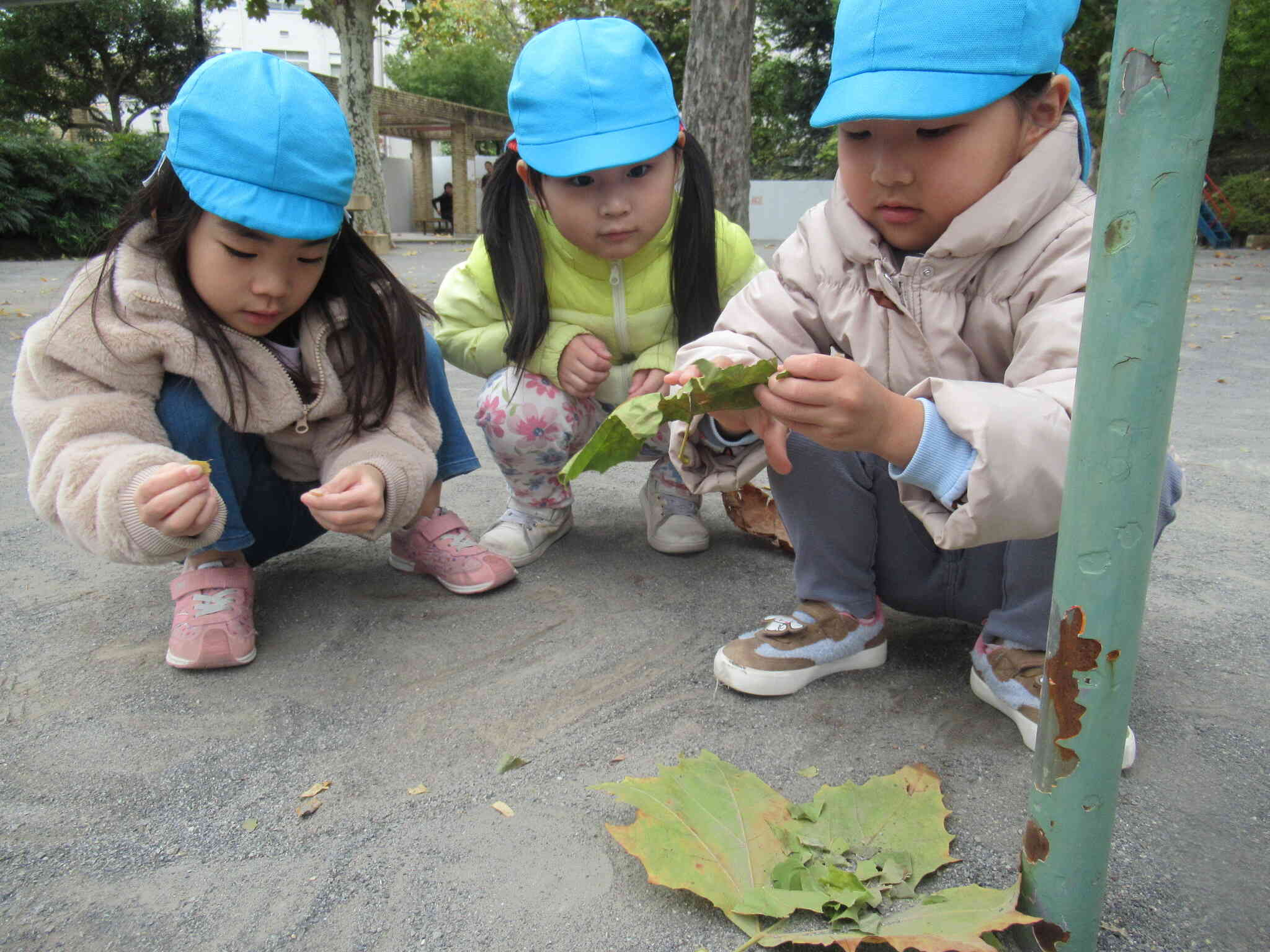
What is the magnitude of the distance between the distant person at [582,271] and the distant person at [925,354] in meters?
0.46

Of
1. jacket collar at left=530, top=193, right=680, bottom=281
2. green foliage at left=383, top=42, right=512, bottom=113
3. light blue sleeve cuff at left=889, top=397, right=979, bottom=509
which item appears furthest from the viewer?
green foliage at left=383, top=42, right=512, bottom=113

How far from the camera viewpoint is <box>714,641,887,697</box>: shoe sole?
1.54m

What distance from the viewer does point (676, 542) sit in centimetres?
218

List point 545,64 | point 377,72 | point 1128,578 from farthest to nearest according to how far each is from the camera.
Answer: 1. point 377,72
2. point 545,64
3. point 1128,578

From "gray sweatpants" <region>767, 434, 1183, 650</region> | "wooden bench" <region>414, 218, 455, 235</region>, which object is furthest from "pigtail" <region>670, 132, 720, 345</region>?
"wooden bench" <region>414, 218, 455, 235</region>

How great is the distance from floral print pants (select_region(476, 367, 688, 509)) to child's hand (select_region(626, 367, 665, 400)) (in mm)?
109

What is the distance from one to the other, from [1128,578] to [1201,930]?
1.53 feet

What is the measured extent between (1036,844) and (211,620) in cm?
133

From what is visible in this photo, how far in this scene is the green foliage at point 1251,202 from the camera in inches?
536

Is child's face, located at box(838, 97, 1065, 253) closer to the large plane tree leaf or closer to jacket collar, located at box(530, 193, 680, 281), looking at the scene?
the large plane tree leaf

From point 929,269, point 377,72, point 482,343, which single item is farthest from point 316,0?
point 377,72

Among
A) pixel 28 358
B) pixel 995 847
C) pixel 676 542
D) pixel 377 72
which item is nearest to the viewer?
pixel 995 847

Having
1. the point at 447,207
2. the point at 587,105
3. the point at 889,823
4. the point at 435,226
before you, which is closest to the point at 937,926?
the point at 889,823

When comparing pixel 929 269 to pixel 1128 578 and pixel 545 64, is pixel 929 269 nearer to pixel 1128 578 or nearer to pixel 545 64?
pixel 1128 578
